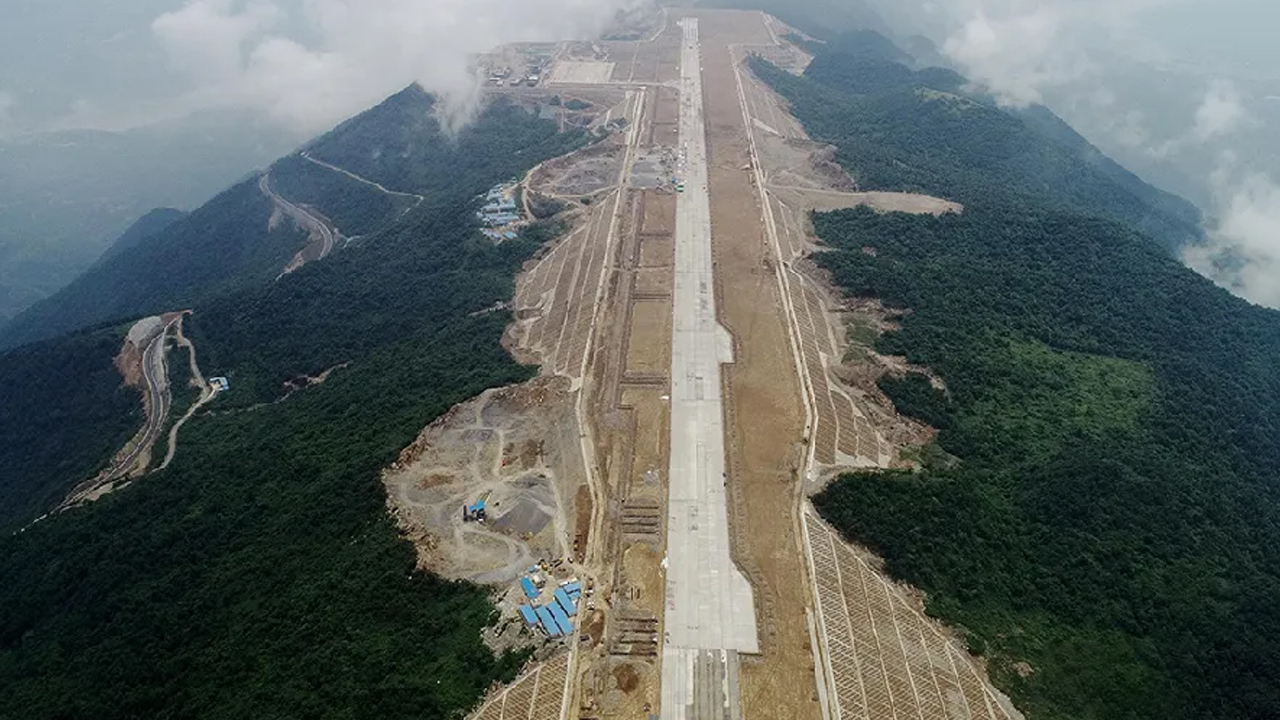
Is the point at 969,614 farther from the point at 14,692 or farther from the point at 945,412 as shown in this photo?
the point at 14,692

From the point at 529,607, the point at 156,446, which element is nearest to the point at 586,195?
the point at 156,446

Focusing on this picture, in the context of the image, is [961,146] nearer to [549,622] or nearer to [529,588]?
[529,588]

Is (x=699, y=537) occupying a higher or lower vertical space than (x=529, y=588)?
lower

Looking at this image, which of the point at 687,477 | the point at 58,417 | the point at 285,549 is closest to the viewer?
the point at 285,549

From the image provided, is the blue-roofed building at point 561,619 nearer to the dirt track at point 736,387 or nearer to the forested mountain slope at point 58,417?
the dirt track at point 736,387

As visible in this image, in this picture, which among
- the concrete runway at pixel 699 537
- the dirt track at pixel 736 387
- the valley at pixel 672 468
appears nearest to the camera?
the concrete runway at pixel 699 537

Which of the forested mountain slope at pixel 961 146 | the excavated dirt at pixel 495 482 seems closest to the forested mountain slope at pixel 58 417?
the excavated dirt at pixel 495 482

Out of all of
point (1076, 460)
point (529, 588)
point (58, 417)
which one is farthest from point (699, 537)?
point (58, 417)
